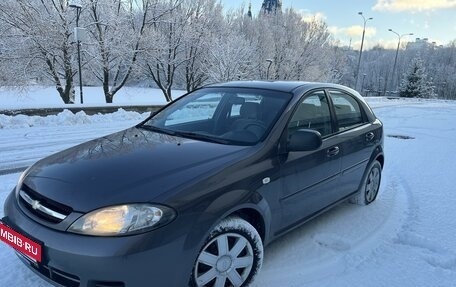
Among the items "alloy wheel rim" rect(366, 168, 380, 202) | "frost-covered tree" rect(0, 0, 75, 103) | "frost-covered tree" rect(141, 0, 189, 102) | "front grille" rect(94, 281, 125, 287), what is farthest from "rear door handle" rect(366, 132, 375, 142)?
"frost-covered tree" rect(141, 0, 189, 102)

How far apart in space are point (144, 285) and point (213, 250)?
1.74 feet

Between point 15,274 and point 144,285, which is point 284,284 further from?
point 15,274

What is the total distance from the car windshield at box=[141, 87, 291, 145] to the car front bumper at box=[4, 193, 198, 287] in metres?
1.12

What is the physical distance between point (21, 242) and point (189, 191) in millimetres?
1070

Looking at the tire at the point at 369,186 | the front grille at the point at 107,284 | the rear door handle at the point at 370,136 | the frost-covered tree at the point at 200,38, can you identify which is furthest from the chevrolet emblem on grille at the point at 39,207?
Result: the frost-covered tree at the point at 200,38

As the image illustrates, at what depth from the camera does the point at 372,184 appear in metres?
4.80

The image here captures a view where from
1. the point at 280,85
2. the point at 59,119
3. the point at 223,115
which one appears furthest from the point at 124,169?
the point at 59,119

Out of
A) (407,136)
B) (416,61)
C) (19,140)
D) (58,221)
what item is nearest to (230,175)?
(58,221)

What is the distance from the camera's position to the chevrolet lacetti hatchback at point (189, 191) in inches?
84.8

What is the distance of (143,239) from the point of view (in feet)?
6.98

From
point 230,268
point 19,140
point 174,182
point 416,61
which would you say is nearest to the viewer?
point 174,182

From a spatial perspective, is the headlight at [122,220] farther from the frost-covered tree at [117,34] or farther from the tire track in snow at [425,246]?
the frost-covered tree at [117,34]

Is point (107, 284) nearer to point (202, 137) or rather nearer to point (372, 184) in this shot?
point (202, 137)

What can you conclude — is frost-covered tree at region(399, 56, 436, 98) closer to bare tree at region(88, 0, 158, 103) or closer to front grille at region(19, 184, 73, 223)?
bare tree at region(88, 0, 158, 103)
